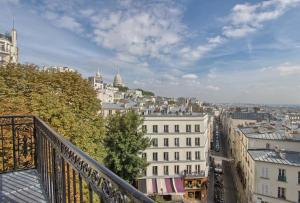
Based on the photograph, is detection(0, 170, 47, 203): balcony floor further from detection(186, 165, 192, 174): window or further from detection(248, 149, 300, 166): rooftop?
detection(186, 165, 192, 174): window

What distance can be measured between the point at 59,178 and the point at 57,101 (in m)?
12.8

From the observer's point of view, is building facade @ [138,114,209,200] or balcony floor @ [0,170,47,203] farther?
building facade @ [138,114,209,200]

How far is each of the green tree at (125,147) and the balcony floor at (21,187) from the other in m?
16.9

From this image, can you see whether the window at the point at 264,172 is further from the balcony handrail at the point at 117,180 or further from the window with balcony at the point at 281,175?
the balcony handrail at the point at 117,180

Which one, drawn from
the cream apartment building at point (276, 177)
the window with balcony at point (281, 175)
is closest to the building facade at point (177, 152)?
the cream apartment building at point (276, 177)

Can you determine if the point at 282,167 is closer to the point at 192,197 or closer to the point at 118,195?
the point at 192,197

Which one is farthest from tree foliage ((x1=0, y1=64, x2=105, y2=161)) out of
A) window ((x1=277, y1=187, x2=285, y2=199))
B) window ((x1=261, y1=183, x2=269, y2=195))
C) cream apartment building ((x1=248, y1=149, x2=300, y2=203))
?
window ((x1=277, y1=187, x2=285, y2=199))

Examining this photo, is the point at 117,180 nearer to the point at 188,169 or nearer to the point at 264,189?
the point at 264,189

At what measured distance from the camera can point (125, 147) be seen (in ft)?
74.1

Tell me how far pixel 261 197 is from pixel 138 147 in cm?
1345

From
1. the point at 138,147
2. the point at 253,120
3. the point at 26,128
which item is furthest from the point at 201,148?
the point at 253,120

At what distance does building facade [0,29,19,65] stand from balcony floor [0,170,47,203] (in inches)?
2143

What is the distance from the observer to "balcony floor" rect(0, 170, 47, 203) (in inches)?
169

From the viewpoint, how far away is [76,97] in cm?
1952
